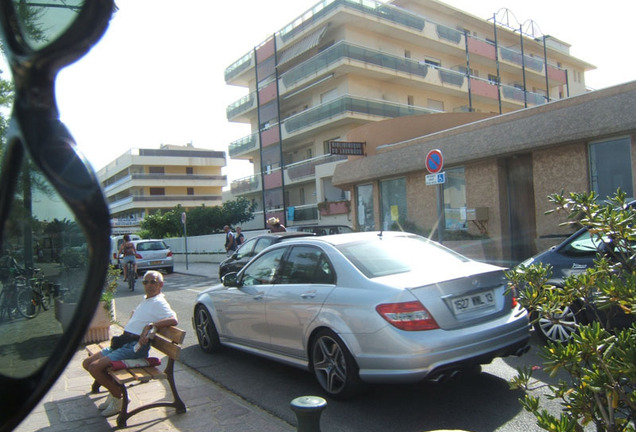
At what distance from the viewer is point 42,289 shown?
35.9 inches

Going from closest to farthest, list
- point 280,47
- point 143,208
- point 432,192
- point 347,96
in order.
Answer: point 432,192 → point 347,96 → point 280,47 → point 143,208

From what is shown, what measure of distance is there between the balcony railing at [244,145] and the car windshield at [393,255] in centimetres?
3757

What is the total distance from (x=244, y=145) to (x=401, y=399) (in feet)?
133

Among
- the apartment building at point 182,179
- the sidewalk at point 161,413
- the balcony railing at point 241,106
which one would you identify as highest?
the balcony railing at point 241,106

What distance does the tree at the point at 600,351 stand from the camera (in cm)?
194

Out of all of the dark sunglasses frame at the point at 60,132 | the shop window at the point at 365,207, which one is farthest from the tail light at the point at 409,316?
the shop window at the point at 365,207

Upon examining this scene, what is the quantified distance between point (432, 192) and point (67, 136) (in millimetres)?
15398

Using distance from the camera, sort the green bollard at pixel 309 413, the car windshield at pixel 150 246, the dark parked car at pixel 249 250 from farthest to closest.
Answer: the car windshield at pixel 150 246
the dark parked car at pixel 249 250
the green bollard at pixel 309 413

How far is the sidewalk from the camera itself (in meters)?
4.30

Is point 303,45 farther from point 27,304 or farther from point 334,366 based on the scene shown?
point 27,304

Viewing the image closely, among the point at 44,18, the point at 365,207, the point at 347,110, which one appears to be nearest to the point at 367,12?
the point at 347,110

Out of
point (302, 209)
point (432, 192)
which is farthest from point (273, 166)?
point (432, 192)

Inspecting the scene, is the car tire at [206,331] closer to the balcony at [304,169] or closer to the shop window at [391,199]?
the shop window at [391,199]

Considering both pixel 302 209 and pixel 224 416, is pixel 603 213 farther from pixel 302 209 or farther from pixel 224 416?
pixel 302 209
